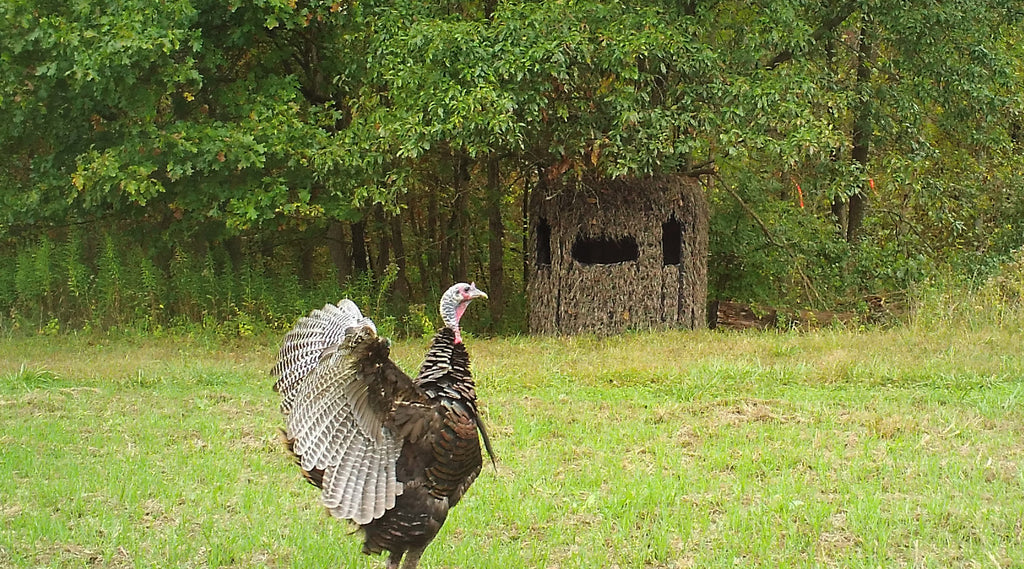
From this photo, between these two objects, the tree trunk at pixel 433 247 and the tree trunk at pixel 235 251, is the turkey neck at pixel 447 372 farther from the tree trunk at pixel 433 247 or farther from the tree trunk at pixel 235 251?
the tree trunk at pixel 433 247

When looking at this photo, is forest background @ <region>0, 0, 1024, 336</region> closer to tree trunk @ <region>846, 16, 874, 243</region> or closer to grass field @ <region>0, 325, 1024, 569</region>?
tree trunk @ <region>846, 16, 874, 243</region>

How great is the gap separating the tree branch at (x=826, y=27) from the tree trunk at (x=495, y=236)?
4.28 m

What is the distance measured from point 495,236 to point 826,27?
5.99 meters

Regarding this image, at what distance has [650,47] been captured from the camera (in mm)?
12219

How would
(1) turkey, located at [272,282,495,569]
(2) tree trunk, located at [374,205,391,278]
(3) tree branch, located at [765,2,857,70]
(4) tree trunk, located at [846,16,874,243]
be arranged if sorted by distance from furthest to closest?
(2) tree trunk, located at [374,205,391,278]
(4) tree trunk, located at [846,16,874,243]
(3) tree branch, located at [765,2,857,70]
(1) turkey, located at [272,282,495,569]

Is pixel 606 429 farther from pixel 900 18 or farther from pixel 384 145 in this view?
pixel 900 18

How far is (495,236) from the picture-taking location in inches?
682

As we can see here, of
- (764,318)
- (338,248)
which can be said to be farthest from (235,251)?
(764,318)

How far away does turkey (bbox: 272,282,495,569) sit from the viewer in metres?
4.67

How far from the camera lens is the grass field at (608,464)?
18.9 ft

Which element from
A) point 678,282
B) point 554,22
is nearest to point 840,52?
point 678,282

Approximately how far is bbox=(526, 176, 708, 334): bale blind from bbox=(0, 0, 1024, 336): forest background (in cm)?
46

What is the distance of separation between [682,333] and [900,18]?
493 cm

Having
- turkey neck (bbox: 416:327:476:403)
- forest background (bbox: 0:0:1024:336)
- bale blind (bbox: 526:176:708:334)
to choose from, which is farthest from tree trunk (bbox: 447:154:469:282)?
turkey neck (bbox: 416:327:476:403)
